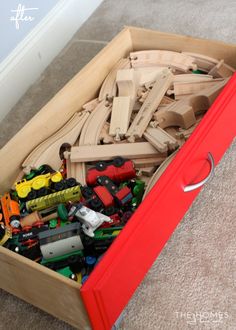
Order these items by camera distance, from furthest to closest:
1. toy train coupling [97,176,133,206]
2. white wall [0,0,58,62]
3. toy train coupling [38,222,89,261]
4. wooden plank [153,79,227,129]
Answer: white wall [0,0,58,62], wooden plank [153,79,227,129], toy train coupling [97,176,133,206], toy train coupling [38,222,89,261]

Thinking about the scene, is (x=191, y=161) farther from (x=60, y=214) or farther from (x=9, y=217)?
(x=9, y=217)

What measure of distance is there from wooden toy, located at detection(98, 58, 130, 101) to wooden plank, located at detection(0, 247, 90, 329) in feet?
1.79

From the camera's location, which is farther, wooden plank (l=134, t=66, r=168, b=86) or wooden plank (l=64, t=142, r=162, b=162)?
wooden plank (l=134, t=66, r=168, b=86)

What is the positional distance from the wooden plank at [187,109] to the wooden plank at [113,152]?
0.30 feet

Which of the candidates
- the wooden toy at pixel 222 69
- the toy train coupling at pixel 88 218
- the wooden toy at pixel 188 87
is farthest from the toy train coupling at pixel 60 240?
the wooden toy at pixel 222 69

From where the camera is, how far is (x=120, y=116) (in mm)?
1138

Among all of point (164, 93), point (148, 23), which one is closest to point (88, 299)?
point (164, 93)

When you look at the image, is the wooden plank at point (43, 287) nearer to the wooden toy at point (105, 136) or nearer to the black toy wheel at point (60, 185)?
the black toy wheel at point (60, 185)

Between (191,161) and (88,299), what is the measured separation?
1.06 ft

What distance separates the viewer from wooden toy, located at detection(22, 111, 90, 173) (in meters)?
1.07

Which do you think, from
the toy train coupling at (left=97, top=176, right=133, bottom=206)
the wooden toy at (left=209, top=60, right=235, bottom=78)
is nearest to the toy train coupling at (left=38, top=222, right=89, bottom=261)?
the toy train coupling at (left=97, top=176, right=133, bottom=206)

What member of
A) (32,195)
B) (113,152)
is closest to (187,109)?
(113,152)

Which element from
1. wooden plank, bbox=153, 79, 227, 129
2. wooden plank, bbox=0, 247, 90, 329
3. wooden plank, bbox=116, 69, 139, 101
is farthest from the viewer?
wooden plank, bbox=116, 69, 139, 101

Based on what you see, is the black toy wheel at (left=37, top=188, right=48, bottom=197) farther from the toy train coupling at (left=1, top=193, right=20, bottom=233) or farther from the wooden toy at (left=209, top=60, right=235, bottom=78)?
the wooden toy at (left=209, top=60, right=235, bottom=78)
